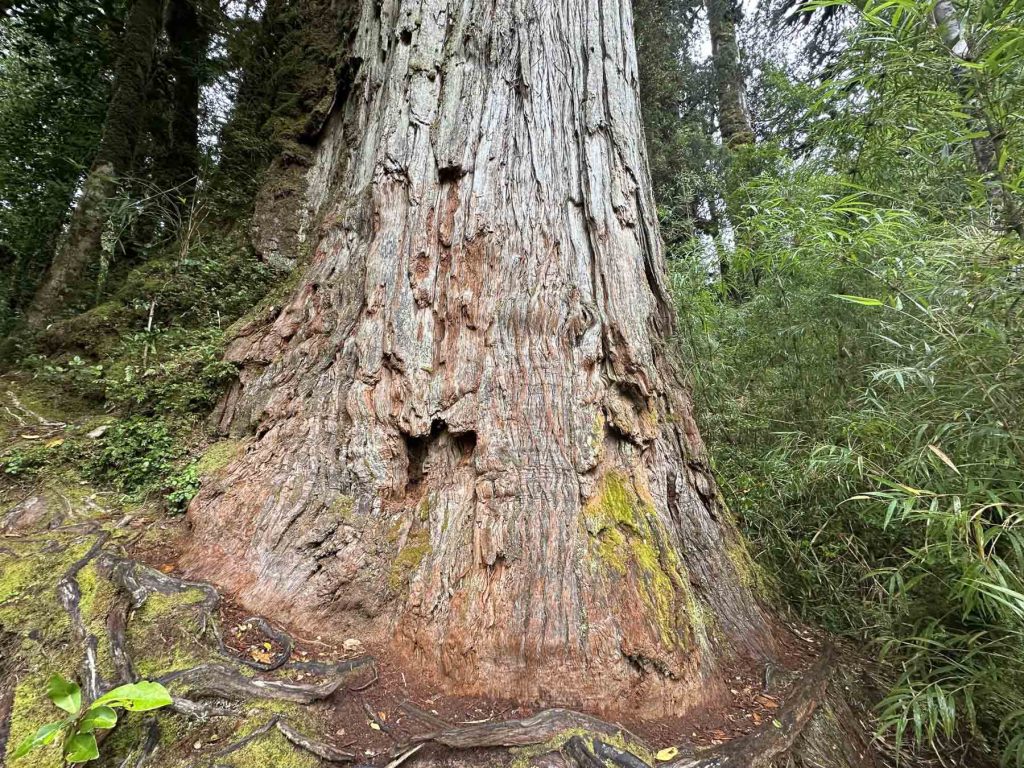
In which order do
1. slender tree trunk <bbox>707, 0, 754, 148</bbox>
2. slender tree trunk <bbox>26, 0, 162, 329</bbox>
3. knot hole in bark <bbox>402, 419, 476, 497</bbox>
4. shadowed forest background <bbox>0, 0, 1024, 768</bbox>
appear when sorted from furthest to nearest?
slender tree trunk <bbox>707, 0, 754, 148</bbox> < slender tree trunk <bbox>26, 0, 162, 329</bbox> < knot hole in bark <bbox>402, 419, 476, 497</bbox> < shadowed forest background <bbox>0, 0, 1024, 768</bbox>

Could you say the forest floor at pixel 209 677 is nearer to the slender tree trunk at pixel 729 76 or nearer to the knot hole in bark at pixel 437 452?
the knot hole in bark at pixel 437 452

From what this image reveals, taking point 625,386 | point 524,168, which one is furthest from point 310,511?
point 524,168

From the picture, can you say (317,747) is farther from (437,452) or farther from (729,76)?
(729,76)

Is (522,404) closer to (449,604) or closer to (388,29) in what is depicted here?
(449,604)

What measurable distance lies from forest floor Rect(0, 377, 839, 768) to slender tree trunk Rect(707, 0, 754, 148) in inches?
361

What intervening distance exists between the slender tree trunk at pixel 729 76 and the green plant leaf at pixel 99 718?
9726 mm

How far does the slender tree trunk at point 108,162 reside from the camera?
3014mm

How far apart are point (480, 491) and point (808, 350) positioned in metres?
2.13

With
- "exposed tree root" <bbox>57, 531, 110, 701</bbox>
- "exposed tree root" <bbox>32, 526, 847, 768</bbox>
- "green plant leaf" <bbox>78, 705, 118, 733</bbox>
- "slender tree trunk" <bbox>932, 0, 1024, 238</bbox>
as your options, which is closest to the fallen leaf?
"slender tree trunk" <bbox>932, 0, 1024, 238</bbox>

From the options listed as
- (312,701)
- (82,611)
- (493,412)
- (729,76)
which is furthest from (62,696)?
(729,76)

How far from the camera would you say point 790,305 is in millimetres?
2631

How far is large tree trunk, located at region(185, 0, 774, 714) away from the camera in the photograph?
1.58 m

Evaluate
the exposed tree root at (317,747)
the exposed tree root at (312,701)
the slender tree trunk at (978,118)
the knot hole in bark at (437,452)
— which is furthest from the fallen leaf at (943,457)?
the exposed tree root at (317,747)

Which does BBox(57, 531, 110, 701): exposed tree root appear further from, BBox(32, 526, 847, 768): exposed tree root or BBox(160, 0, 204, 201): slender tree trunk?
BBox(160, 0, 204, 201): slender tree trunk
